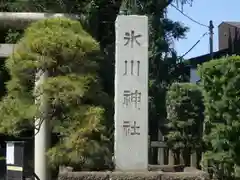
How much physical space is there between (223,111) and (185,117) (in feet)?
4.83

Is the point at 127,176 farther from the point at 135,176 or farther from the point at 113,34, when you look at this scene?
the point at 113,34

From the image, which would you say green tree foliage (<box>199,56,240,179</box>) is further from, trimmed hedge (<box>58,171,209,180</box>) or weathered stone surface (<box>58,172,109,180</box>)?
weathered stone surface (<box>58,172,109,180</box>)

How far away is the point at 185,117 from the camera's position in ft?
35.2

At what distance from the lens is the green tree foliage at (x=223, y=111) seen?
9.21 m

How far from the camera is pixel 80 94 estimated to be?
7.41m

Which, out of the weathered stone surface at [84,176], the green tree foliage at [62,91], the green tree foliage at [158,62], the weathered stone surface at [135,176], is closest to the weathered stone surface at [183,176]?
the weathered stone surface at [135,176]

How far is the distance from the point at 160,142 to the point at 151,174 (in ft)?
14.4

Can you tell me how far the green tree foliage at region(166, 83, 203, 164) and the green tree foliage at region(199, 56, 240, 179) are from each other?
94cm

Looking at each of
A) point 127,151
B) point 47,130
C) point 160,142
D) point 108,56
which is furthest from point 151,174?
point 108,56

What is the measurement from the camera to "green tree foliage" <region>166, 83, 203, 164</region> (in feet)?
35.0

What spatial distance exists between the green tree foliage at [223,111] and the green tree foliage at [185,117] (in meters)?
0.94

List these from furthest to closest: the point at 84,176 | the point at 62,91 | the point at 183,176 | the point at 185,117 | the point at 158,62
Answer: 1. the point at 158,62
2. the point at 185,117
3. the point at 62,91
4. the point at 183,176
5. the point at 84,176

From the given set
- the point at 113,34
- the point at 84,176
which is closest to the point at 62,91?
the point at 84,176

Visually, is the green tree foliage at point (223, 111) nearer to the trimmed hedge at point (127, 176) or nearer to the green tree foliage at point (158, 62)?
the green tree foliage at point (158, 62)
